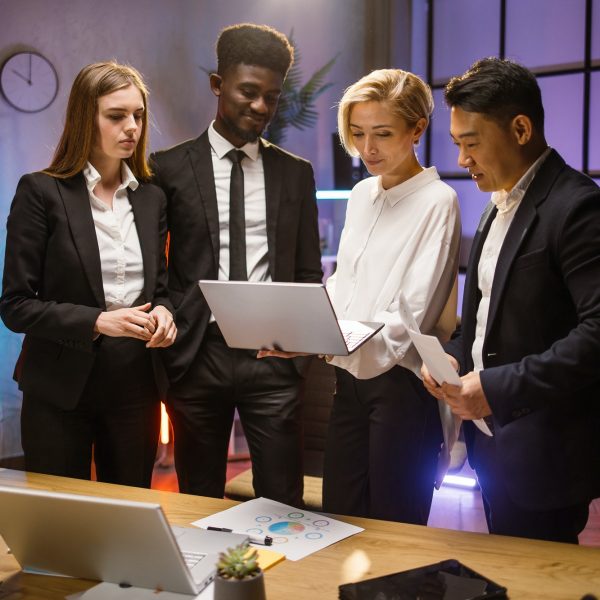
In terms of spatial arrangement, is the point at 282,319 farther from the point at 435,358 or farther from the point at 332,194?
the point at 332,194

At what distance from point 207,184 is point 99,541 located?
1.42 m

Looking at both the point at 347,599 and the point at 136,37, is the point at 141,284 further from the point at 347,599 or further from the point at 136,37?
the point at 136,37

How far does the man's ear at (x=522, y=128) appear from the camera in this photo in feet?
6.33

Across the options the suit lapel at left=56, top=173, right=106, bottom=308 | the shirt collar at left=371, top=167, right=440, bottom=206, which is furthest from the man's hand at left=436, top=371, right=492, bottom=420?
the suit lapel at left=56, top=173, right=106, bottom=308

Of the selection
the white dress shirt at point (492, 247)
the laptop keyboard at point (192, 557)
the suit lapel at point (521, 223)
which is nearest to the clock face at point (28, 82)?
the white dress shirt at point (492, 247)

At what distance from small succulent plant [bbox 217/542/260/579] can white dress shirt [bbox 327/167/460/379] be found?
0.94 metres

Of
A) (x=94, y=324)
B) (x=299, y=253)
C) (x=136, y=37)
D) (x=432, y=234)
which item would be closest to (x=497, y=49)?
(x=136, y=37)

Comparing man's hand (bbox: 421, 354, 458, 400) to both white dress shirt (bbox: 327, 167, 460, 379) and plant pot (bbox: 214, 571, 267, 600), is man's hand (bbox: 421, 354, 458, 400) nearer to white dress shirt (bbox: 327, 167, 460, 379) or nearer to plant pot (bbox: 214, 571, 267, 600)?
white dress shirt (bbox: 327, 167, 460, 379)

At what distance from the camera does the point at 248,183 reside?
8.80 feet

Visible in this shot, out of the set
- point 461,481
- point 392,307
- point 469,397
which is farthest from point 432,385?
point 461,481

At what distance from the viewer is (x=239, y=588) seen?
127cm

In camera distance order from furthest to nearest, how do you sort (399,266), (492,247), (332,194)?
(332,194) < (399,266) < (492,247)

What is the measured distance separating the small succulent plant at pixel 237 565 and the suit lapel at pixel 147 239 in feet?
4.36

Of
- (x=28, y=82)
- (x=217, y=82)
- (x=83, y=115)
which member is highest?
(x=28, y=82)
